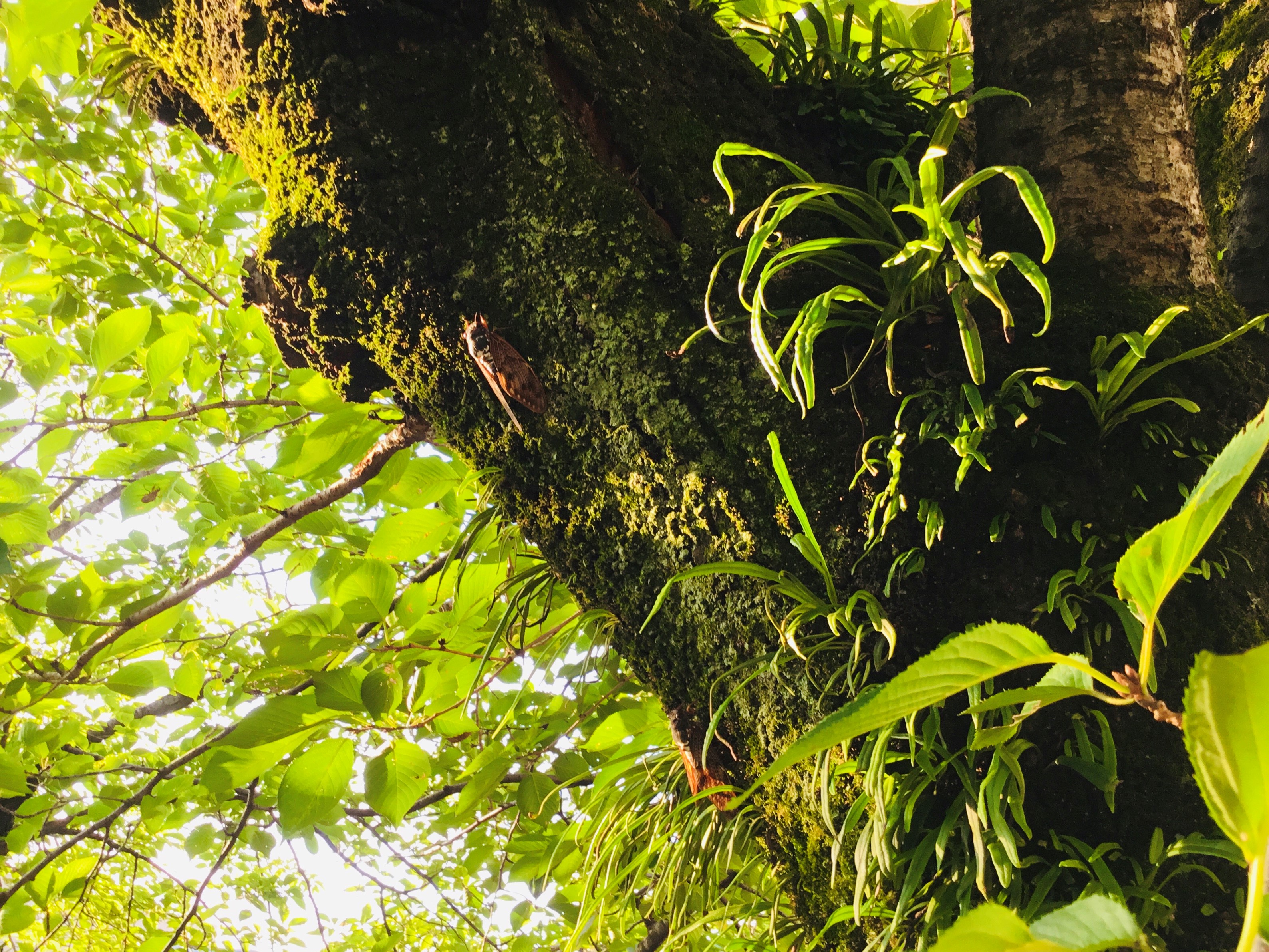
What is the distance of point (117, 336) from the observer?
1292 millimetres

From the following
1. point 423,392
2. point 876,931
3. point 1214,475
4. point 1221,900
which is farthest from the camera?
point 423,392

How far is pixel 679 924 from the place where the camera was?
3.82ft

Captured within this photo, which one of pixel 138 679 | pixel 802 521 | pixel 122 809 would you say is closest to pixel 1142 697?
pixel 802 521

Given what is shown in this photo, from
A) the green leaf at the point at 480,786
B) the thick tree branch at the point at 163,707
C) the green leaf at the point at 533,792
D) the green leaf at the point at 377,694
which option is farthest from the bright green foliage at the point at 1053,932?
the thick tree branch at the point at 163,707

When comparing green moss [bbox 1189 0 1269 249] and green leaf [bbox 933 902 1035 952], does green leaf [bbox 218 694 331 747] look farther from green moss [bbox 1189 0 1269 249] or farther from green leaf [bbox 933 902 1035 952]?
green moss [bbox 1189 0 1269 249]

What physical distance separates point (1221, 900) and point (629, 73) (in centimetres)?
108

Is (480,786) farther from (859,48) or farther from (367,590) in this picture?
(859,48)

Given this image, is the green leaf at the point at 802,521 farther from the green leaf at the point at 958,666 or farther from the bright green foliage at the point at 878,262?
the green leaf at the point at 958,666

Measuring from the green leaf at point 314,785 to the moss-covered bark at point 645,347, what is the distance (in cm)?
43

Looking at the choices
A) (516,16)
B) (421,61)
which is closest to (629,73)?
(516,16)

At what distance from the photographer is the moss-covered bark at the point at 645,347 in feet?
2.48

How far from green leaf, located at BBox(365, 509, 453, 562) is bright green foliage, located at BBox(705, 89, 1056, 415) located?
64 centimetres

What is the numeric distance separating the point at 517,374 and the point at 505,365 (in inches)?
0.7

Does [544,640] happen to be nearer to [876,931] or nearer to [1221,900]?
[876,931]
